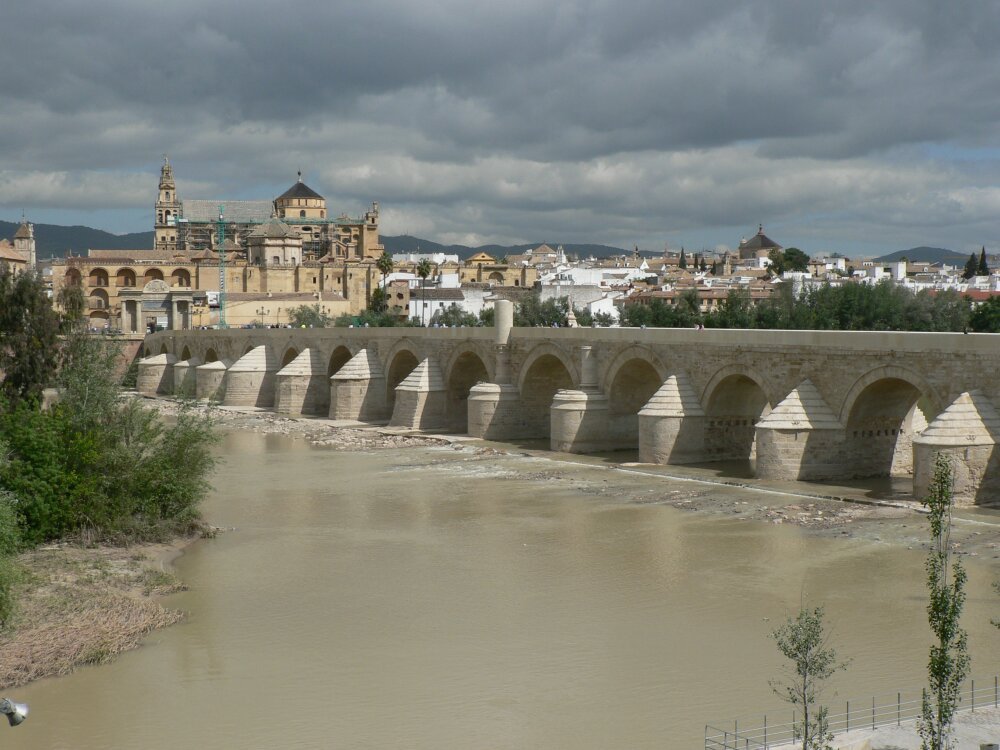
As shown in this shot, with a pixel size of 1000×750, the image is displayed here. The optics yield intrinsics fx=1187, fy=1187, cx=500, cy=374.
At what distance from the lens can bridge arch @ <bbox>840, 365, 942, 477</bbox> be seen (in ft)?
70.3

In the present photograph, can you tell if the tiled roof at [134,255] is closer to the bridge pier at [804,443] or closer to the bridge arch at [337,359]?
the bridge arch at [337,359]

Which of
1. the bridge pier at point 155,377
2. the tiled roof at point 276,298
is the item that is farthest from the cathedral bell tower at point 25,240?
the bridge pier at point 155,377

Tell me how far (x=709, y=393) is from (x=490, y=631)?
42.9 ft

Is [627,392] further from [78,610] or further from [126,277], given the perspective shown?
[126,277]

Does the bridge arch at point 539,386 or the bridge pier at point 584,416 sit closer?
the bridge pier at point 584,416

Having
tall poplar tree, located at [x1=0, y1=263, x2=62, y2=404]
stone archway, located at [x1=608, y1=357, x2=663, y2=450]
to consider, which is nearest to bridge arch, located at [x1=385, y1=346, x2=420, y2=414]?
stone archway, located at [x1=608, y1=357, x2=663, y2=450]

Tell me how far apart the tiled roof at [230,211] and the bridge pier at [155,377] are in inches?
1914

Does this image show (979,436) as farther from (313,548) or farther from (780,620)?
(313,548)

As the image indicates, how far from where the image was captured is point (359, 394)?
3734 cm

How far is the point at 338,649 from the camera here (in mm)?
12180

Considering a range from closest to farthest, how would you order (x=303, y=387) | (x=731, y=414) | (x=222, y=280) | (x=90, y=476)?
(x=90, y=476)
(x=731, y=414)
(x=303, y=387)
(x=222, y=280)

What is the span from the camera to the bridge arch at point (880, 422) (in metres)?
21.4

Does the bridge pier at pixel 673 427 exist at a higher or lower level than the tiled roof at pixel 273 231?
lower

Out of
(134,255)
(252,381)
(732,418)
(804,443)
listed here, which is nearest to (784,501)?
(804,443)
